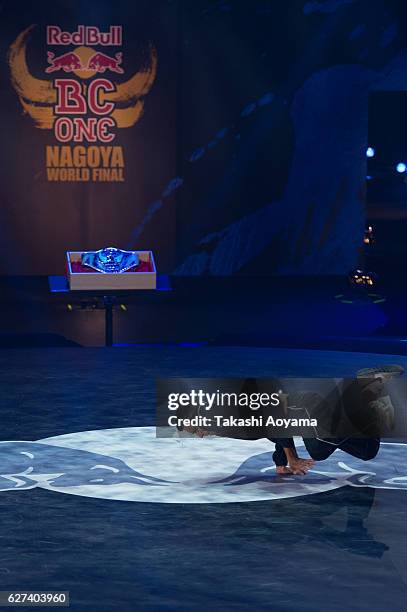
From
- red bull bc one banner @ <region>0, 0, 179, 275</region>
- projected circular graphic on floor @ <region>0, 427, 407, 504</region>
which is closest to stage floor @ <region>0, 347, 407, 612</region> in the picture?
projected circular graphic on floor @ <region>0, 427, 407, 504</region>

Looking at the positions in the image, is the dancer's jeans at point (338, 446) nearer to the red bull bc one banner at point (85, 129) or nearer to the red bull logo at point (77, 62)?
the red bull bc one banner at point (85, 129)

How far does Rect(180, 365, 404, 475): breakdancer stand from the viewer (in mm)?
4387

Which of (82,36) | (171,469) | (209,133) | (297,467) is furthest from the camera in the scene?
(209,133)

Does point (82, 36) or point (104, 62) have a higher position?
point (82, 36)

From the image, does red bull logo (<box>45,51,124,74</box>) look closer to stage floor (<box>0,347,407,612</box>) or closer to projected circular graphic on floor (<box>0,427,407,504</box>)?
stage floor (<box>0,347,407,612</box>)

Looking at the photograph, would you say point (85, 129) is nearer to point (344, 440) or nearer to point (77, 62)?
point (77, 62)

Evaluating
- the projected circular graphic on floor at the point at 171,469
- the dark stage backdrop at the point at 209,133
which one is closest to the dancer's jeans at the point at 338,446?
the projected circular graphic on floor at the point at 171,469

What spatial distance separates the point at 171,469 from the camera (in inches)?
203

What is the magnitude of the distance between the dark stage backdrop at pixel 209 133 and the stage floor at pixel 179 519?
21.9 ft

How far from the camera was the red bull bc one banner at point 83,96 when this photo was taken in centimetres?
1312

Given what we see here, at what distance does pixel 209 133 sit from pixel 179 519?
9.65 meters

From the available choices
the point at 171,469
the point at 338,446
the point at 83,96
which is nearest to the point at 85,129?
the point at 83,96

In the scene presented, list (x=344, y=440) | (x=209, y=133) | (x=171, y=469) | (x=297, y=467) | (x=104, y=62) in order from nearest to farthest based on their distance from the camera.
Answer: (x=344, y=440), (x=297, y=467), (x=171, y=469), (x=104, y=62), (x=209, y=133)

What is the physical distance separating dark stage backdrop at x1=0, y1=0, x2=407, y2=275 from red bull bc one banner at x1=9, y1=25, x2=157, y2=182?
18 mm
